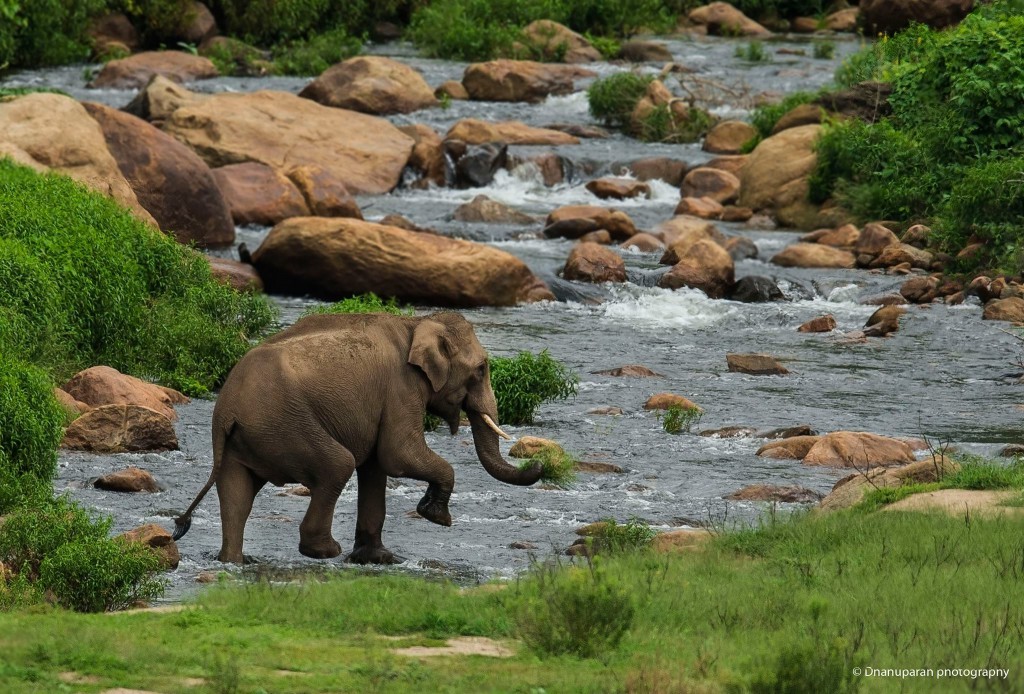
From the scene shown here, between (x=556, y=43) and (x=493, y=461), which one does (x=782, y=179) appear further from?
(x=493, y=461)

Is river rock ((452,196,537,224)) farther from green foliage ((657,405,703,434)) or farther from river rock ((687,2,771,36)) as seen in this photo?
river rock ((687,2,771,36))

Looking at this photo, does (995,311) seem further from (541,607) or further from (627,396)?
(541,607)

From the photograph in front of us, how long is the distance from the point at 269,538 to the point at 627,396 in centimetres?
675

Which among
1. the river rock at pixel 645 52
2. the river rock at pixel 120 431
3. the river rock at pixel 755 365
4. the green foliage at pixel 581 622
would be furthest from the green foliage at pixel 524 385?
the river rock at pixel 645 52

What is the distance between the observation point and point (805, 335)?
2128cm

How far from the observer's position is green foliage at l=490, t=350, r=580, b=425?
52.2ft

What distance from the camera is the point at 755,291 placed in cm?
2320

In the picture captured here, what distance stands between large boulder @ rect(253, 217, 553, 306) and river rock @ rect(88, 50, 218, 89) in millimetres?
15152

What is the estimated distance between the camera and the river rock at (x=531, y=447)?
14.0 meters

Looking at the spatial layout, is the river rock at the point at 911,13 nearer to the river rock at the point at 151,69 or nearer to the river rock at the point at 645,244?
the river rock at the point at 645,244

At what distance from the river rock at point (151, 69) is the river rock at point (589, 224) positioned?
12705 mm

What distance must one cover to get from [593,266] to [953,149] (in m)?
7.02

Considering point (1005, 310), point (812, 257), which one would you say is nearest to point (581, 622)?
point (1005, 310)

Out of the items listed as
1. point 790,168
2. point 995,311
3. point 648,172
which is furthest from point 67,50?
point 995,311
